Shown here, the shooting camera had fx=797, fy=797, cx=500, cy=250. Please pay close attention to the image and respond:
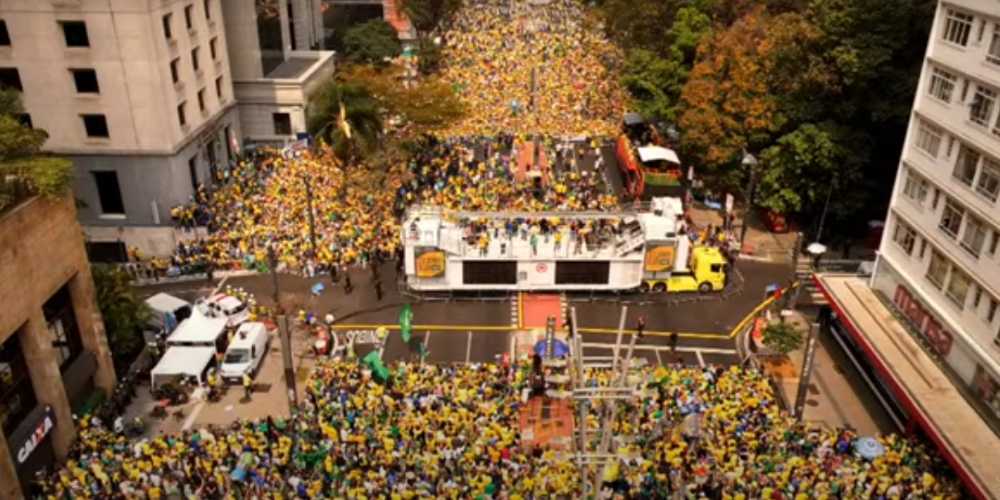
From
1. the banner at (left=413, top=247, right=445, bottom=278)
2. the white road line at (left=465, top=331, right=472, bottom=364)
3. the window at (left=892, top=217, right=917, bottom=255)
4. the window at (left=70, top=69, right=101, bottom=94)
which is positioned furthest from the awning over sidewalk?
the window at (left=70, top=69, right=101, bottom=94)

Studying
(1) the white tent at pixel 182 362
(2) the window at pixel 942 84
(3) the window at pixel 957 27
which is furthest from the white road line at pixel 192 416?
(3) the window at pixel 957 27

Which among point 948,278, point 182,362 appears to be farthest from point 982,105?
point 182,362

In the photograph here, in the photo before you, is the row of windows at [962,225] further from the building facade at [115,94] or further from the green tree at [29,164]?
the building facade at [115,94]

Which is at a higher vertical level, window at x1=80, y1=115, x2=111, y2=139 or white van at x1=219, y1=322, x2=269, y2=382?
window at x1=80, y1=115, x2=111, y2=139

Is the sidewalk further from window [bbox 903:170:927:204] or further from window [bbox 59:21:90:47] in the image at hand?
window [bbox 59:21:90:47]

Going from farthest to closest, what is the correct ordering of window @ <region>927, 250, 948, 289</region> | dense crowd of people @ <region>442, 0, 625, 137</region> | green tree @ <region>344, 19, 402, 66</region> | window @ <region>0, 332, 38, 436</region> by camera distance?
green tree @ <region>344, 19, 402, 66</region>, dense crowd of people @ <region>442, 0, 625, 137</region>, window @ <region>927, 250, 948, 289</region>, window @ <region>0, 332, 38, 436</region>

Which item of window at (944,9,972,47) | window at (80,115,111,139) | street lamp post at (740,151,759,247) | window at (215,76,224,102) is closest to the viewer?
window at (944,9,972,47)
